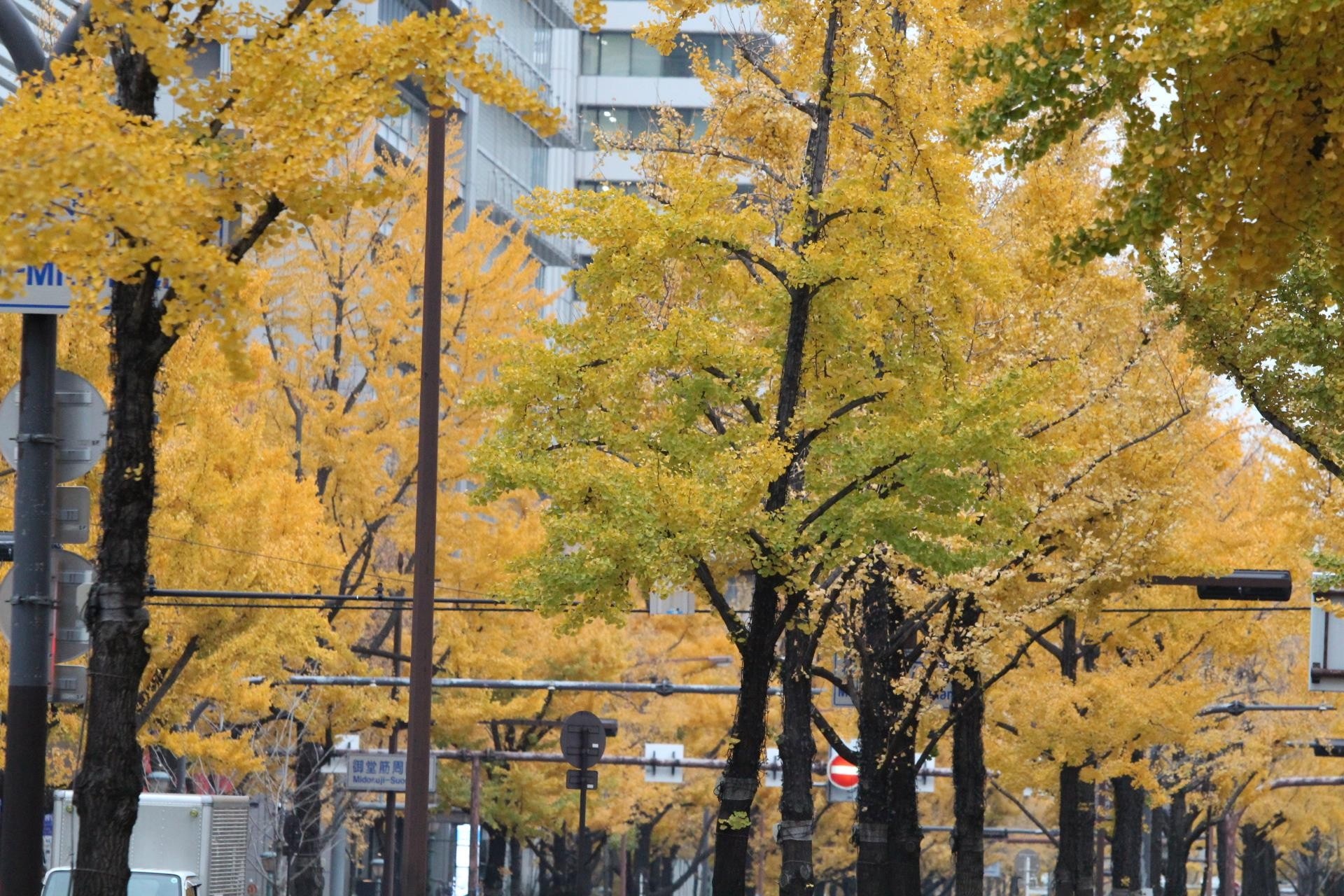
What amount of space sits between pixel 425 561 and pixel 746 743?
3.10 meters

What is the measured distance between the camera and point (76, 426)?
29.9 feet

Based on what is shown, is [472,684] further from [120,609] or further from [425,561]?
[120,609]

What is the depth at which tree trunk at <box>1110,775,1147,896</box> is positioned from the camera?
30.5m

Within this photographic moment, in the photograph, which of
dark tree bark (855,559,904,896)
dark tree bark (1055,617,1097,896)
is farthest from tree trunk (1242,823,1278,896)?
dark tree bark (855,559,904,896)

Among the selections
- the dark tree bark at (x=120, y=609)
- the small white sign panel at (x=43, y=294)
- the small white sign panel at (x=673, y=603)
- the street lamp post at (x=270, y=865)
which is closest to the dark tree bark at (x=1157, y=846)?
the small white sign panel at (x=673, y=603)

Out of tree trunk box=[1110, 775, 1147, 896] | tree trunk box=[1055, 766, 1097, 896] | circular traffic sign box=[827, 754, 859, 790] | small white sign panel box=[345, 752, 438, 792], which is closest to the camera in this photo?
small white sign panel box=[345, 752, 438, 792]

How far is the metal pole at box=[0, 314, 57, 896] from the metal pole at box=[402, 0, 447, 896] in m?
6.37

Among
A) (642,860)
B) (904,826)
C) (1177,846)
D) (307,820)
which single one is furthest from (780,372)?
(642,860)

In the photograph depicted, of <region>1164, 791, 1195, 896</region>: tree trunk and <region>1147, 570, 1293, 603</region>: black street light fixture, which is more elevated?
<region>1147, 570, 1293, 603</region>: black street light fixture

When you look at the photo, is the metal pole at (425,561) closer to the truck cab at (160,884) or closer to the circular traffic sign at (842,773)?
the truck cab at (160,884)

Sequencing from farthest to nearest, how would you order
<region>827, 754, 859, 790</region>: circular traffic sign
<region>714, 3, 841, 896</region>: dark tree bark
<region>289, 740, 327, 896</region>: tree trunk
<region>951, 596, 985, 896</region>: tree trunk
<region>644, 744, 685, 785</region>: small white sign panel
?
<region>644, 744, 685, 785</region>: small white sign panel → <region>289, 740, 327, 896</region>: tree trunk → <region>827, 754, 859, 790</region>: circular traffic sign → <region>951, 596, 985, 896</region>: tree trunk → <region>714, 3, 841, 896</region>: dark tree bark

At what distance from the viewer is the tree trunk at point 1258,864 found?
175 ft

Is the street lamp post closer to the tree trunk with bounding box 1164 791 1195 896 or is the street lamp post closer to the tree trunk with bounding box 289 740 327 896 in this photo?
the tree trunk with bounding box 289 740 327 896

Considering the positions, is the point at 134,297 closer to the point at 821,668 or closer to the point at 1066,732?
the point at 821,668
